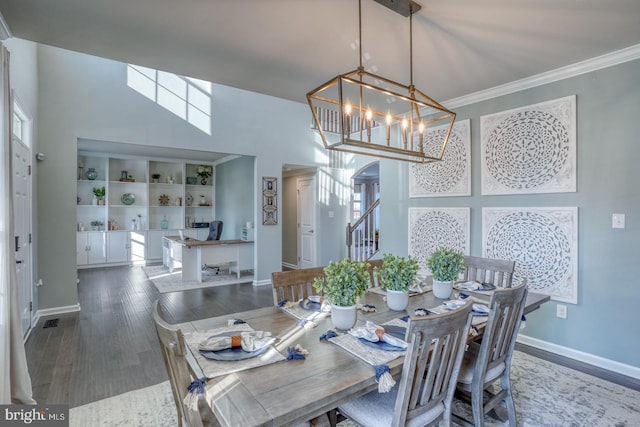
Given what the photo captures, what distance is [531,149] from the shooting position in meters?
3.23

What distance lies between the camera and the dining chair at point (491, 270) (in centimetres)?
262

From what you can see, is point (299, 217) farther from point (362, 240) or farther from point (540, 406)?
point (540, 406)

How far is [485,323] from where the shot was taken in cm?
178

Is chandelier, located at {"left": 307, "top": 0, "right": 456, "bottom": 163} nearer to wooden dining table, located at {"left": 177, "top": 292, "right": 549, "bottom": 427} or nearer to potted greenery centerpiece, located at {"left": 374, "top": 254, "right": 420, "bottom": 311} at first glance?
potted greenery centerpiece, located at {"left": 374, "top": 254, "right": 420, "bottom": 311}

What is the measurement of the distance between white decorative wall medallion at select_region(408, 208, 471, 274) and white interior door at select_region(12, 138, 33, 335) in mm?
4338

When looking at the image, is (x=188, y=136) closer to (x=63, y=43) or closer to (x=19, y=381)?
(x=63, y=43)

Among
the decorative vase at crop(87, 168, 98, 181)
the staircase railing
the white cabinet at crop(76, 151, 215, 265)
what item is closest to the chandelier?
the staircase railing

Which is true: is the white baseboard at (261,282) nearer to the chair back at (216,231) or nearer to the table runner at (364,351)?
the chair back at (216,231)

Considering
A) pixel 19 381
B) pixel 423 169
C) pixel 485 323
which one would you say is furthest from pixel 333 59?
pixel 19 381

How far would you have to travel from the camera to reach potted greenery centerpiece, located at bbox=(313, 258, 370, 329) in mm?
1651

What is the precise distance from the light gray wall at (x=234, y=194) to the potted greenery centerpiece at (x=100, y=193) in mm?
2573

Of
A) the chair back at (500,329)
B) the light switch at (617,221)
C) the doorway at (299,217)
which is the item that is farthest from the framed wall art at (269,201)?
the light switch at (617,221)

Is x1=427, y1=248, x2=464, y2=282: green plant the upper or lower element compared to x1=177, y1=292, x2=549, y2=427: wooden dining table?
upper

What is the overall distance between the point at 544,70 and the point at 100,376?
15.9 feet
